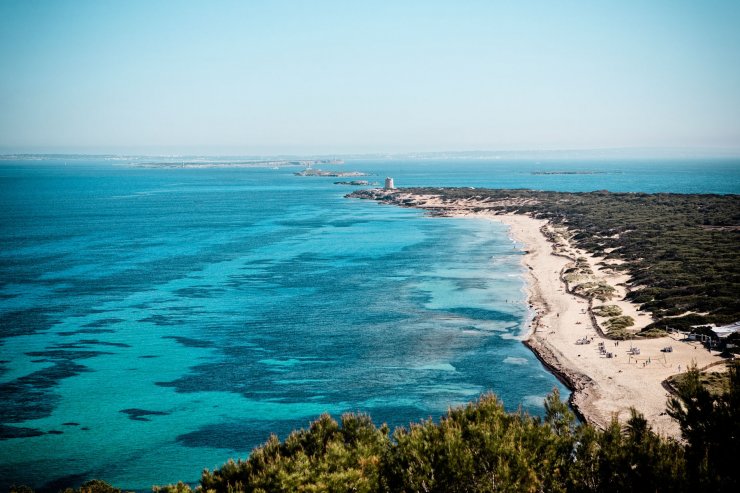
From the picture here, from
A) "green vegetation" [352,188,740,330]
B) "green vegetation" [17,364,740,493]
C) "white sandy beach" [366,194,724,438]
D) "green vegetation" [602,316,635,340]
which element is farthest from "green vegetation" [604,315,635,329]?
"green vegetation" [17,364,740,493]

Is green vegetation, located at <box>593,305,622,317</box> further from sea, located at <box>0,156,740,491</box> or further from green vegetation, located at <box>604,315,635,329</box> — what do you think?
sea, located at <box>0,156,740,491</box>

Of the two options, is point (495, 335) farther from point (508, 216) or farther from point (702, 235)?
point (508, 216)

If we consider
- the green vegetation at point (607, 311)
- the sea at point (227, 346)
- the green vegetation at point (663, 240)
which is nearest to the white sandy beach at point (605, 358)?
the green vegetation at point (607, 311)

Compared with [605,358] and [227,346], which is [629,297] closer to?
[605,358]

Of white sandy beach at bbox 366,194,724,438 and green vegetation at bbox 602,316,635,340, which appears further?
green vegetation at bbox 602,316,635,340

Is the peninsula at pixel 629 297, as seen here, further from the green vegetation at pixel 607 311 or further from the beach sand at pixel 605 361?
the green vegetation at pixel 607 311

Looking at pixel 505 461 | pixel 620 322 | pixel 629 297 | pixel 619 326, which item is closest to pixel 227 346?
pixel 619 326

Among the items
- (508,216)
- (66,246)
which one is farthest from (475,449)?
(508,216)
